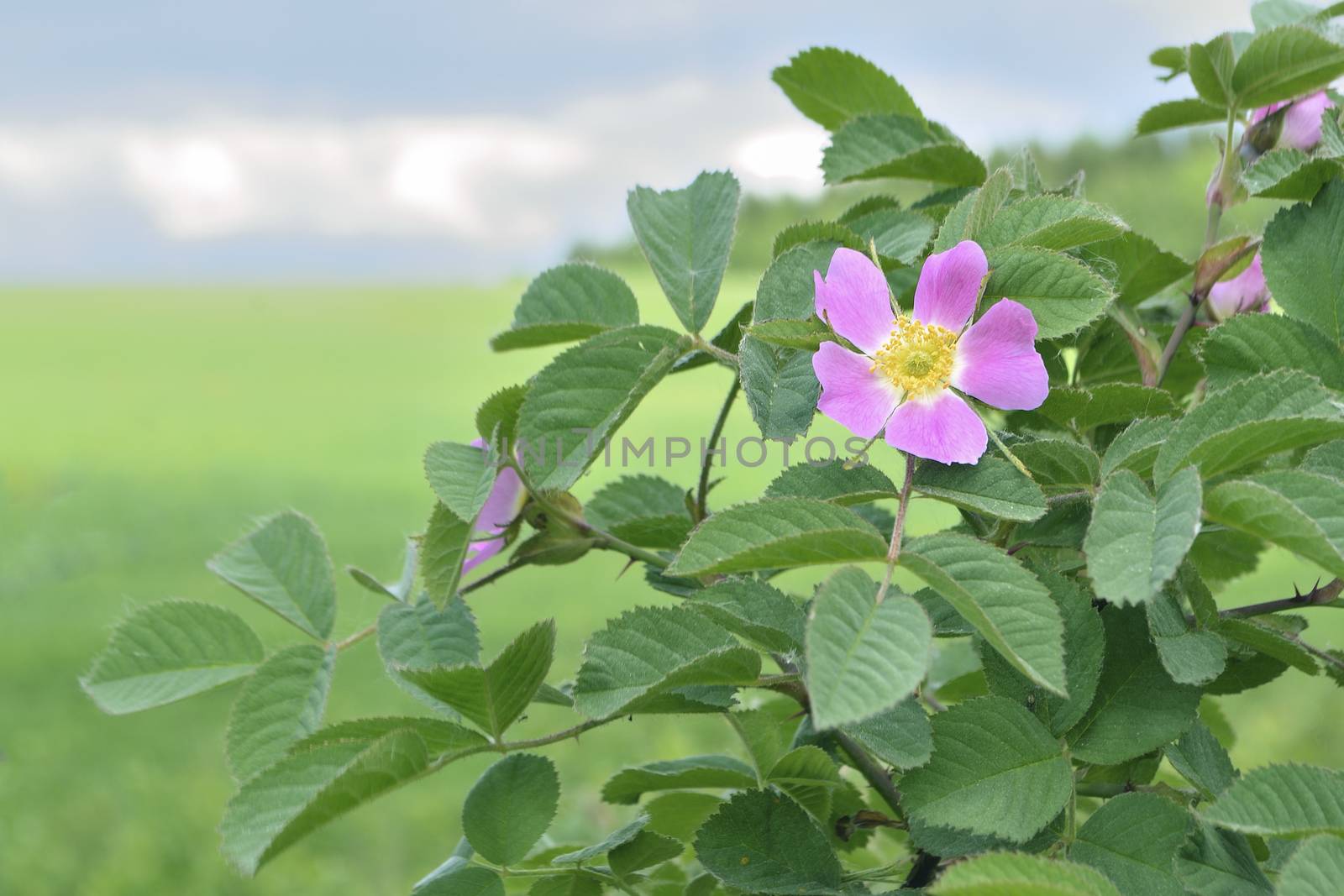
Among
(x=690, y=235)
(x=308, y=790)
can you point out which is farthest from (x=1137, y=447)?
(x=308, y=790)

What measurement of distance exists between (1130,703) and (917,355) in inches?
7.1

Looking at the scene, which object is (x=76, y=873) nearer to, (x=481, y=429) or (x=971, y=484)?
(x=481, y=429)

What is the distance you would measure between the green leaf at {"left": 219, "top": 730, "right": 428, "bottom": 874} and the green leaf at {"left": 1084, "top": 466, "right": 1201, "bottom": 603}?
0.28 metres

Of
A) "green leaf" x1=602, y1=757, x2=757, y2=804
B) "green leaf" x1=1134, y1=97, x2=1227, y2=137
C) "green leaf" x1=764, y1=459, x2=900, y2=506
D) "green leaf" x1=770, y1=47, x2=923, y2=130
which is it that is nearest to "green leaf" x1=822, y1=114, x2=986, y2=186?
"green leaf" x1=770, y1=47, x2=923, y2=130

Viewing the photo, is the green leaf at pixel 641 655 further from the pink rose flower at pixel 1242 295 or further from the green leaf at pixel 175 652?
the pink rose flower at pixel 1242 295

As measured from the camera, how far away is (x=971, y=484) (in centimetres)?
47

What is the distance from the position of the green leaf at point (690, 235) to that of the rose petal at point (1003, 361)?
0.13 meters

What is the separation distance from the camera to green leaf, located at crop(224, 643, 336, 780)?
0.59 m

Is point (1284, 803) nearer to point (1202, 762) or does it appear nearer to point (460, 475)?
point (1202, 762)

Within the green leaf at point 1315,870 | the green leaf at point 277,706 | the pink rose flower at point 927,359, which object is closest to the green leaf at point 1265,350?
the pink rose flower at point 927,359

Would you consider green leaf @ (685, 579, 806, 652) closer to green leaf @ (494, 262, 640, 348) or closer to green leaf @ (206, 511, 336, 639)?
green leaf @ (494, 262, 640, 348)

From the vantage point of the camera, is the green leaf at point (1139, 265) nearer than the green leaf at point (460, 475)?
No

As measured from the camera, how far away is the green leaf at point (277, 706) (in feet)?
1.95

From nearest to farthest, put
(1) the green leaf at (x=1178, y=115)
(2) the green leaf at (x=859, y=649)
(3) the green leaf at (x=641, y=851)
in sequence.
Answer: (2) the green leaf at (x=859, y=649) → (3) the green leaf at (x=641, y=851) → (1) the green leaf at (x=1178, y=115)
